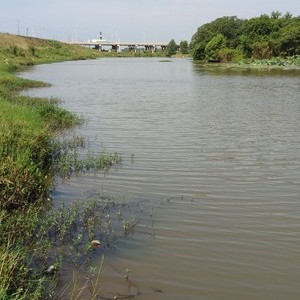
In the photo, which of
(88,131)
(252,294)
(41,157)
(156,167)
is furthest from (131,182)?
(88,131)

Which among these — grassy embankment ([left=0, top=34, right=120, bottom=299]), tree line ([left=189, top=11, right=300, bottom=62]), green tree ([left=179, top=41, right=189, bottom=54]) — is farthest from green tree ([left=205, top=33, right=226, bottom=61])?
grassy embankment ([left=0, top=34, right=120, bottom=299])

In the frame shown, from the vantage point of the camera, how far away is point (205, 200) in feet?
28.7

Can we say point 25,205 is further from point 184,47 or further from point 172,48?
point 172,48

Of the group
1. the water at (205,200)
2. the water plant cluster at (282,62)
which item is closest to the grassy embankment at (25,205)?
the water at (205,200)

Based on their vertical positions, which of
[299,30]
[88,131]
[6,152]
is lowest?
[88,131]

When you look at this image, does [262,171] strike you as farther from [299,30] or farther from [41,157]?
[299,30]

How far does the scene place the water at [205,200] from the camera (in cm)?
577

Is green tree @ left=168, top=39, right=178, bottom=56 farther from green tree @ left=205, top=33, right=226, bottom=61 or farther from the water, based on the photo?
the water

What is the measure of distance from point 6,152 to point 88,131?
847 cm

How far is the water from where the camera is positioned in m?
5.77

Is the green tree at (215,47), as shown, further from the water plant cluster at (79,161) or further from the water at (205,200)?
the water plant cluster at (79,161)

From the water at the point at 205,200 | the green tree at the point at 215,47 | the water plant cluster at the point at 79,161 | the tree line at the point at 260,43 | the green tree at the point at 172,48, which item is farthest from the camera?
the green tree at the point at 172,48

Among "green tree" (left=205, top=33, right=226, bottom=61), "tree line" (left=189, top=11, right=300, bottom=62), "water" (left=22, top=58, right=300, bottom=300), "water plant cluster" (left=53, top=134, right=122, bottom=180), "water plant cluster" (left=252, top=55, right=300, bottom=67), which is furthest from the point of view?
"green tree" (left=205, top=33, right=226, bottom=61)

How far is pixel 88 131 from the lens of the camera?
1680cm
